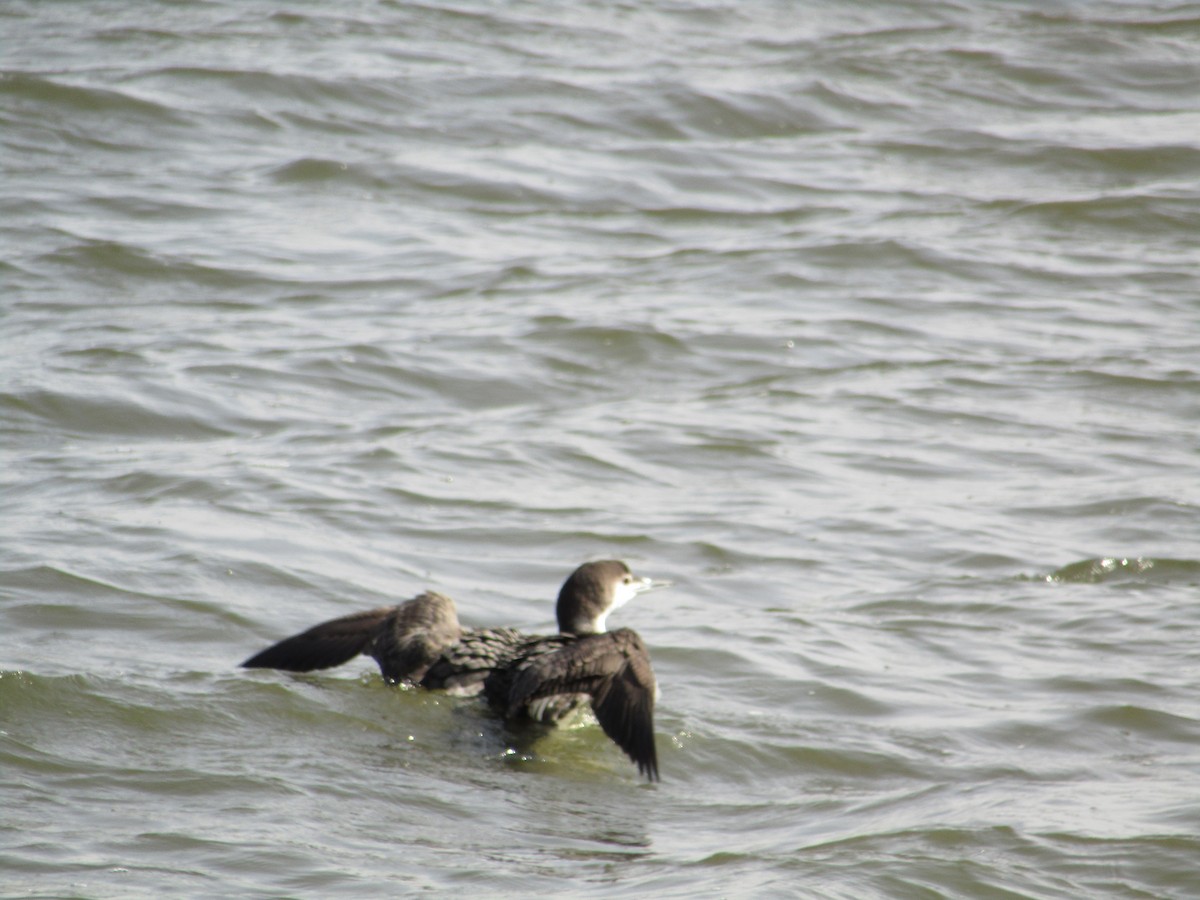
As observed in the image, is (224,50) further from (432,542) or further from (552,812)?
(552,812)

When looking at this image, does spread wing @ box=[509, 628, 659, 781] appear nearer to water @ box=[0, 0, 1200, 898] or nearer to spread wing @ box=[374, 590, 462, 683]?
water @ box=[0, 0, 1200, 898]

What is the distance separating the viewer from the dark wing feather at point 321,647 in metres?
5.83

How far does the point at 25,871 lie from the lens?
415 centimetres

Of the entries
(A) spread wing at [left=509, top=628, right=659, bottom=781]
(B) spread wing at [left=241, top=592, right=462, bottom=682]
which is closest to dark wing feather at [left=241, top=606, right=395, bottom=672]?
(B) spread wing at [left=241, top=592, right=462, bottom=682]

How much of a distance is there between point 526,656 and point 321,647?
2.47ft

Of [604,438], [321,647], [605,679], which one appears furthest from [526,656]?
[604,438]

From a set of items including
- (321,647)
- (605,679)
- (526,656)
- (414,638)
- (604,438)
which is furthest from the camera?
(604,438)

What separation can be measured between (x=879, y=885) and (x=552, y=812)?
1009 mm

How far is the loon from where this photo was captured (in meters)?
5.38

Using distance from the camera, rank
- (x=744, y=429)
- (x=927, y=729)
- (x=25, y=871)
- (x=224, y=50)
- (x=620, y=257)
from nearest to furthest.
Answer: (x=25, y=871)
(x=927, y=729)
(x=744, y=429)
(x=620, y=257)
(x=224, y=50)

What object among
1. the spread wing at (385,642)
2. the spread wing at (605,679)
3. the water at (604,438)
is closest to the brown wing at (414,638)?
the spread wing at (385,642)

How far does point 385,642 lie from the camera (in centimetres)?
582

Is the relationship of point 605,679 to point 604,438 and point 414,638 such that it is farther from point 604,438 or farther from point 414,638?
point 604,438

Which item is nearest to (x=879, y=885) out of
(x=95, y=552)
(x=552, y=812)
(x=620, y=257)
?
(x=552, y=812)
